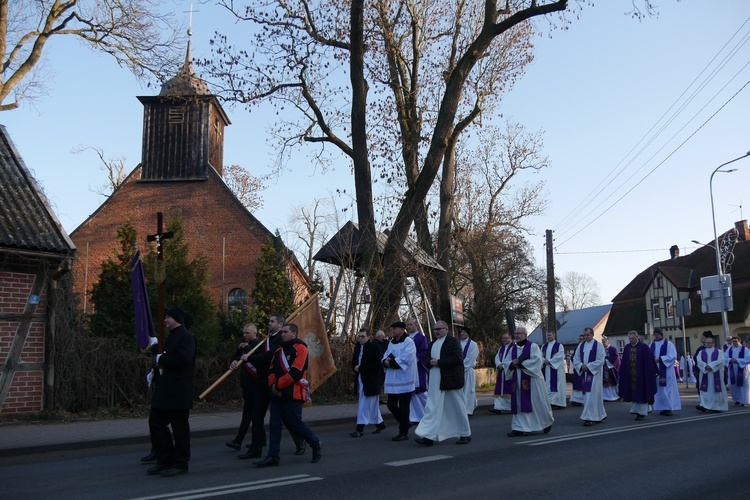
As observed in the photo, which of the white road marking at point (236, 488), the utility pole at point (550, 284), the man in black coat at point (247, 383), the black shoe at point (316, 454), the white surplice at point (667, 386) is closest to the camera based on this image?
the white road marking at point (236, 488)

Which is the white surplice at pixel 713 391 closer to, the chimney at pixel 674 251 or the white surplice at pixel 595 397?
the white surplice at pixel 595 397

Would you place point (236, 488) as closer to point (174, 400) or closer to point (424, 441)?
point (174, 400)

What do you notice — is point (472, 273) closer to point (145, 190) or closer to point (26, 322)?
point (145, 190)

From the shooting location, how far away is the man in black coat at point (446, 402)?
11305 mm

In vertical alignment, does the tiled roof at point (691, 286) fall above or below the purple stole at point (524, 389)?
above

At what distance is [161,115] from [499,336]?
2297 centimetres

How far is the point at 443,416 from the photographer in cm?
1140

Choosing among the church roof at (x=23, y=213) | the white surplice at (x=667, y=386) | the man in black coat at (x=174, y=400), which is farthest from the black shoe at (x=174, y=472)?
the white surplice at (x=667, y=386)

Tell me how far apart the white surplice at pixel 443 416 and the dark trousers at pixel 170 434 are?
13.0 feet

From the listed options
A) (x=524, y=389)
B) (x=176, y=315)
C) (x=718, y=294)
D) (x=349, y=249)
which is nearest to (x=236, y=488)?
(x=176, y=315)

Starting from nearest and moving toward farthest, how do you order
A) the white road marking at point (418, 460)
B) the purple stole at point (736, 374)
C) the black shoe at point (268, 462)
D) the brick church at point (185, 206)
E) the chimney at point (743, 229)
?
the black shoe at point (268, 462) → the white road marking at point (418, 460) → the purple stole at point (736, 374) → the brick church at point (185, 206) → the chimney at point (743, 229)

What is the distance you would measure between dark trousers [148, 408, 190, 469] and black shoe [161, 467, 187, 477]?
36mm

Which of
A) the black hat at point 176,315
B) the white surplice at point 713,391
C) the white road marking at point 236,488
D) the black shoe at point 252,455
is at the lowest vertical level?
the white road marking at point 236,488

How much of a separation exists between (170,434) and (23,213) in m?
8.80
